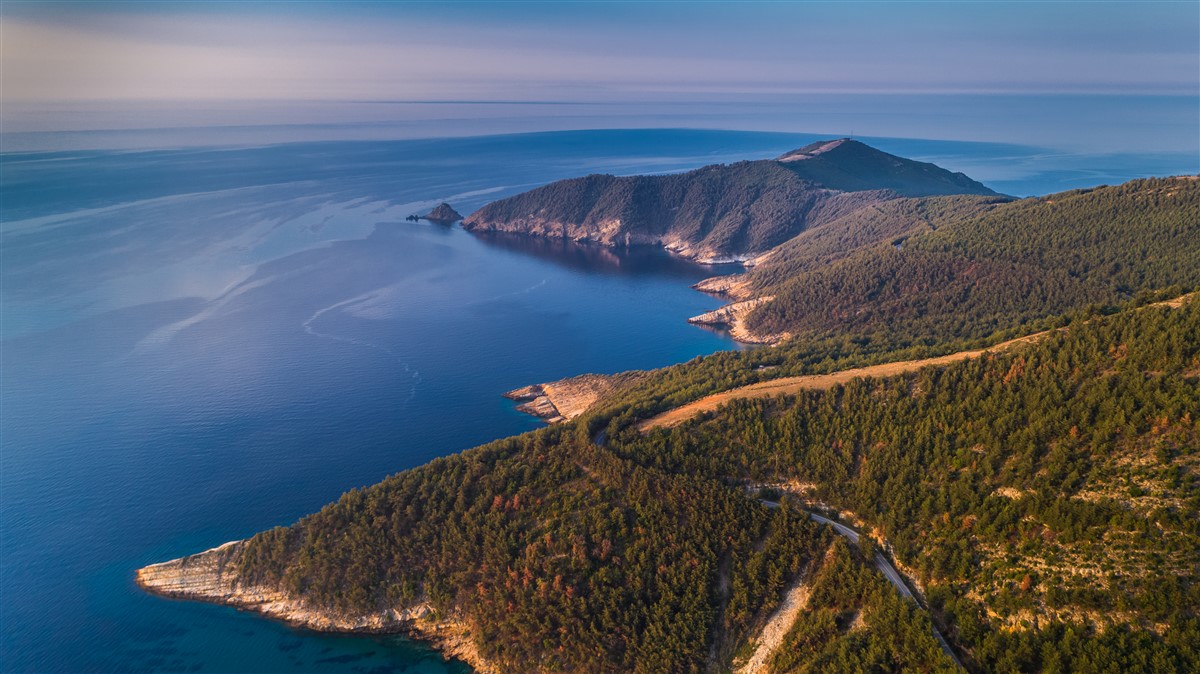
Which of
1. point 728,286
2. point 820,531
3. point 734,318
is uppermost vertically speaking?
point 820,531

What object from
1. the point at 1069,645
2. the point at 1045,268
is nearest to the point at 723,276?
the point at 1045,268

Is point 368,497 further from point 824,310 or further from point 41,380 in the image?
point 824,310

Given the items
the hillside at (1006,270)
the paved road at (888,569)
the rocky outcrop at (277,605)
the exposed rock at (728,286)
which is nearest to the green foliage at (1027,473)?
the paved road at (888,569)

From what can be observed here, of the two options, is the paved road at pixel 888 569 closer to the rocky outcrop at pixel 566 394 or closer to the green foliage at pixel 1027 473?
the green foliage at pixel 1027 473

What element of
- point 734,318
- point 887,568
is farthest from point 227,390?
point 734,318

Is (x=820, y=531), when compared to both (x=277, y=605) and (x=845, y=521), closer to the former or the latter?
(x=845, y=521)

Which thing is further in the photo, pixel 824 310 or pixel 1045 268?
pixel 824 310
